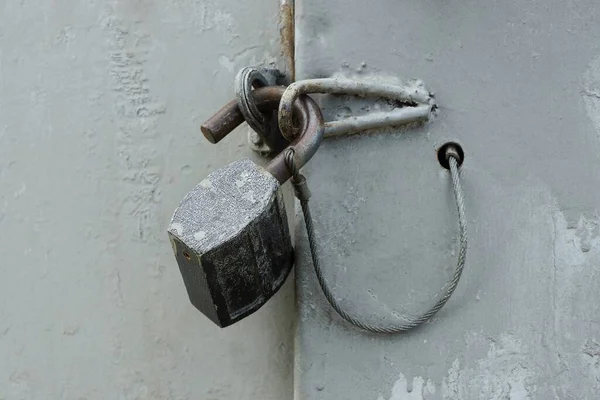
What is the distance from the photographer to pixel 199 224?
0.92 meters

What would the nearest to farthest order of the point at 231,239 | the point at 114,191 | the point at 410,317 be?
the point at 231,239 → the point at 410,317 → the point at 114,191

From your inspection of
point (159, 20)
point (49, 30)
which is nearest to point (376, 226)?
point (159, 20)

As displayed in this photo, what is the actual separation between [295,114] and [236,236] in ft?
0.73

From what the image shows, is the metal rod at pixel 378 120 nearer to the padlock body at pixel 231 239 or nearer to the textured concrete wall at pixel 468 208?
the textured concrete wall at pixel 468 208

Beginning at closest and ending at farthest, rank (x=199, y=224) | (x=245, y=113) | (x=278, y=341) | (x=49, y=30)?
(x=199, y=224)
(x=245, y=113)
(x=278, y=341)
(x=49, y=30)

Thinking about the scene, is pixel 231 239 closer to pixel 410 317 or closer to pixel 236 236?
pixel 236 236

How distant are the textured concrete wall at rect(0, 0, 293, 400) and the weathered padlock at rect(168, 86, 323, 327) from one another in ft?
0.58

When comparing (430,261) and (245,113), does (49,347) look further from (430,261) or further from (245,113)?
(430,261)

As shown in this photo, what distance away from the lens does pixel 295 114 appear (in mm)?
1046

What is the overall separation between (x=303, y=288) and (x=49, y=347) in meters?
0.45

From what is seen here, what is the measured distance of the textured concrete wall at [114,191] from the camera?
117 cm

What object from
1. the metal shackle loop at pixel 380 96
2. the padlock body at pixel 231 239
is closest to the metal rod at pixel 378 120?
the metal shackle loop at pixel 380 96

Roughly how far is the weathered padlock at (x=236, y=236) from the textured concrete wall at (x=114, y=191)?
18 cm

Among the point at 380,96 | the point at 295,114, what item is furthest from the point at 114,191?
the point at 380,96
